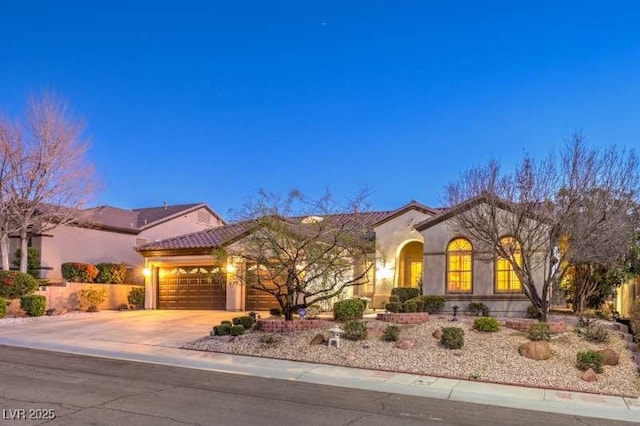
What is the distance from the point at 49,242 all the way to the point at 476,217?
21.2 metres

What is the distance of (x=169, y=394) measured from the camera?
953 cm

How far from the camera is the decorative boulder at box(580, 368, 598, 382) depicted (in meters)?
11.7

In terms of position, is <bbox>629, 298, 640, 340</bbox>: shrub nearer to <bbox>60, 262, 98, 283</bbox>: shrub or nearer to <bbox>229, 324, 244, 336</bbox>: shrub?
<bbox>229, 324, 244, 336</bbox>: shrub

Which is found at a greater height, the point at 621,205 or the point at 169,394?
the point at 621,205

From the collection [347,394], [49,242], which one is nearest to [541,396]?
[347,394]

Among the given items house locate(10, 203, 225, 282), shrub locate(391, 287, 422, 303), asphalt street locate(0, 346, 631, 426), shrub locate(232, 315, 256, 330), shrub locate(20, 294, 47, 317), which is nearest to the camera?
asphalt street locate(0, 346, 631, 426)

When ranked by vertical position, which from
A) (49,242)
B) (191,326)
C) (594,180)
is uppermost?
(594,180)

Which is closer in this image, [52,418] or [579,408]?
[52,418]

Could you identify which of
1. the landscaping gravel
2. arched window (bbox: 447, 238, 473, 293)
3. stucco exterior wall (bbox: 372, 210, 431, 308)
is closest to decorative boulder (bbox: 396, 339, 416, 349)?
the landscaping gravel

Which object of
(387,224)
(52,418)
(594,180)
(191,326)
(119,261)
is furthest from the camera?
(119,261)

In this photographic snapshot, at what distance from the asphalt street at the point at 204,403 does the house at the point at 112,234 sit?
17927 millimetres

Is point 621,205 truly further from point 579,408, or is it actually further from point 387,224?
point 387,224

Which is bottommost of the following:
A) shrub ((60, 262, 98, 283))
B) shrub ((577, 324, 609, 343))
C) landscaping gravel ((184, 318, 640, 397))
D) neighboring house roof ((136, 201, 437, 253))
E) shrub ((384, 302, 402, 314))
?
landscaping gravel ((184, 318, 640, 397))

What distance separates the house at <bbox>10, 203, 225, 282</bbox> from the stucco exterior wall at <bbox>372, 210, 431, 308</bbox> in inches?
521
